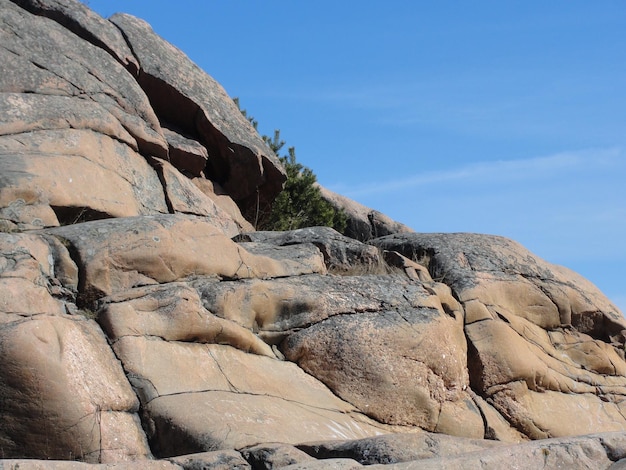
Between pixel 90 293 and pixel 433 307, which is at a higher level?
pixel 433 307

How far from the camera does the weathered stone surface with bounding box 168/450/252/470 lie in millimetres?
5723

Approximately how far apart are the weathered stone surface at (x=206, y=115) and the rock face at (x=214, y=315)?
32 millimetres

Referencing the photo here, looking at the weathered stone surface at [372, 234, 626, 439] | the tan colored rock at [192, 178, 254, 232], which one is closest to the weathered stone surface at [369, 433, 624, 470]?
the weathered stone surface at [372, 234, 626, 439]

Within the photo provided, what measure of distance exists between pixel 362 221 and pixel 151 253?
31.3ft

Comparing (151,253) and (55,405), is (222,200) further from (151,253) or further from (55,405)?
(55,405)

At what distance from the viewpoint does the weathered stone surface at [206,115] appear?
42.3ft

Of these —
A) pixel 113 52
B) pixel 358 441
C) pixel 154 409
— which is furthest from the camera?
pixel 113 52

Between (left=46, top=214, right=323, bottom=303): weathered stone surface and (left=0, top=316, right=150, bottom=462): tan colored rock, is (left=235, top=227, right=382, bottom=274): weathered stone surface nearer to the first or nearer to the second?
(left=46, top=214, right=323, bottom=303): weathered stone surface

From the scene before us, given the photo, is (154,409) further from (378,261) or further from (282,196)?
(282,196)

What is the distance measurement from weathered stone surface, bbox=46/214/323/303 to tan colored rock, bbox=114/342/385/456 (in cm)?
74

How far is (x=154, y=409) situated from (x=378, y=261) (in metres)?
4.09

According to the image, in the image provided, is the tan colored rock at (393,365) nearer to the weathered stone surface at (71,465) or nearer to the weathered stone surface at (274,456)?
the weathered stone surface at (274,456)

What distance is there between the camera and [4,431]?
679 centimetres

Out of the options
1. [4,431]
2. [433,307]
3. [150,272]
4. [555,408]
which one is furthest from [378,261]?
[4,431]
